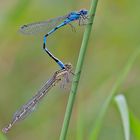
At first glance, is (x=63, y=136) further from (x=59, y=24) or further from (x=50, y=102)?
(x=50, y=102)

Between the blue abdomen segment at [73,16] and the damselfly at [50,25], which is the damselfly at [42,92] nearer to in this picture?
the damselfly at [50,25]

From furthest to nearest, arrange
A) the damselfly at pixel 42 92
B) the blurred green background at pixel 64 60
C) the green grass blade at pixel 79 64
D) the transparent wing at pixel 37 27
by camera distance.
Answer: the blurred green background at pixel 64 60, the transparent wing at pixel 37 27, the damselfly at pixel 42 92, the green grass blade at pixel 79 64

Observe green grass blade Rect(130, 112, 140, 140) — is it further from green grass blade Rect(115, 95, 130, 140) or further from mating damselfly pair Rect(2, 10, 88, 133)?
mating damselfly pair Rect(2, 10, 88, 133)

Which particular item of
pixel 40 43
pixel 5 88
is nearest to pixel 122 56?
pixel 40 43

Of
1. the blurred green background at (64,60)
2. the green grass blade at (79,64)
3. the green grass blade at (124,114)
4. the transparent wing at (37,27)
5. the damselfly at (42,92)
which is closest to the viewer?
the green grass blade at (79,64)

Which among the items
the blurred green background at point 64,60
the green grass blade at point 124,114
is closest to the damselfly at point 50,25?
the green grass blade at point 124,114
